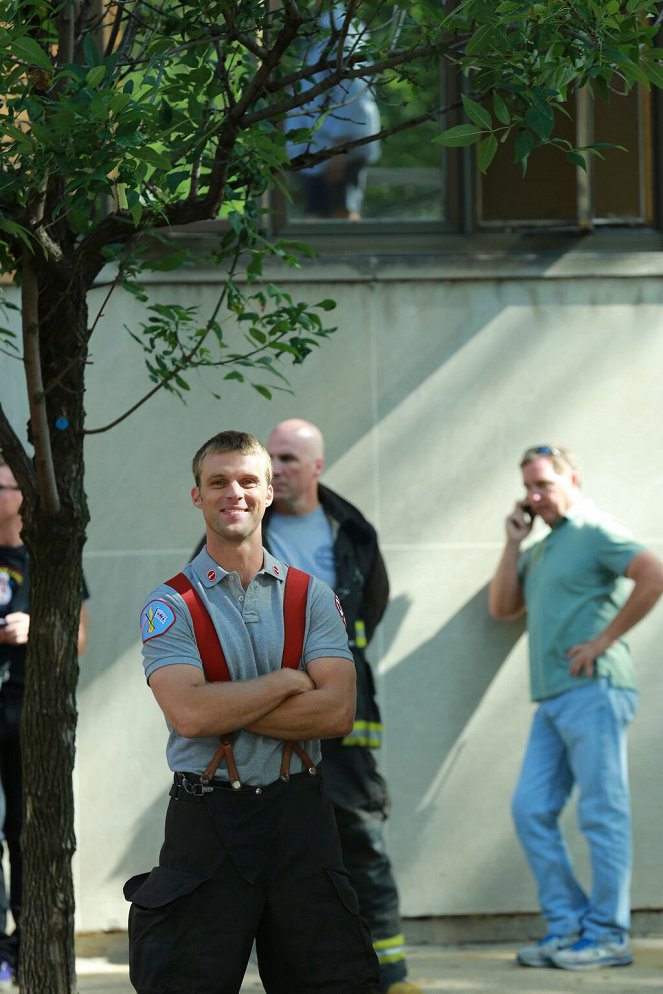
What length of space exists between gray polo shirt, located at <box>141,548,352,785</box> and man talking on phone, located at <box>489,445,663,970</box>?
114 inches

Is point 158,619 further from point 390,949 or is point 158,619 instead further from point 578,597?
point 578,597

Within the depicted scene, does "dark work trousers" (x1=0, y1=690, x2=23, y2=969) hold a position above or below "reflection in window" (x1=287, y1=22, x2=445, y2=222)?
below

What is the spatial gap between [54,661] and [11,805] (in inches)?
91.2

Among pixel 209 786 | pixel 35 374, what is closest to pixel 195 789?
pixel 209 786

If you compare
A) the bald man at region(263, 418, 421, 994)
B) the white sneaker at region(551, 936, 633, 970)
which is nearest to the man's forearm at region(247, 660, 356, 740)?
the bald man at region(263, 418, 421, 994)

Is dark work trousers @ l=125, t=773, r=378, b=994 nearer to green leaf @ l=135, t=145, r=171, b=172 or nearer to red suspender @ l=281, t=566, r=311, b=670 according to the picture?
red suspender @ l=281, t=566, r=311, b=670

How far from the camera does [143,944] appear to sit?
3.80m

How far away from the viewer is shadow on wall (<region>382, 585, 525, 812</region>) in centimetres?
A: 725

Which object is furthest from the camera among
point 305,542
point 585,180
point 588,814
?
point 585,180

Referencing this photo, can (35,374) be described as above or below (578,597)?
above

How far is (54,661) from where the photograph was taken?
4.32 m

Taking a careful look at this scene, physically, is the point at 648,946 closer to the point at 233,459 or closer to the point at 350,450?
the point at 350,450

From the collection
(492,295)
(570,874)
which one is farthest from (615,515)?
(570,874)

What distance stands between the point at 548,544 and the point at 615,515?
63cm
